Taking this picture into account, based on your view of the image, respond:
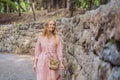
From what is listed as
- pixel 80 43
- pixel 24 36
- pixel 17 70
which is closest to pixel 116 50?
pixel 80 43

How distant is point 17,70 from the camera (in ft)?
44.3

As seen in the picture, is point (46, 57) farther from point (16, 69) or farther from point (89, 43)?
point (16, 69)

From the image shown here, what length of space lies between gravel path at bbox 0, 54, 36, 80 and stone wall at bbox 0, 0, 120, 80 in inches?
71.7

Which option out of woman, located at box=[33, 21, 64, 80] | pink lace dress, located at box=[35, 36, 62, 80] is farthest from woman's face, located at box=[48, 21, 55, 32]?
pink lace dress, located at box=[35, 36, 62, 80]

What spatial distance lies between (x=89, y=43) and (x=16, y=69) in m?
7.07

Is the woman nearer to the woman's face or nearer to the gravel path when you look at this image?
the woman's face

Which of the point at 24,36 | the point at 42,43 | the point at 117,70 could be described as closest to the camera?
the point at 117,70

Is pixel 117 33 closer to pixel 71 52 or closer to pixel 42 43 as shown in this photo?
pixel 42 43

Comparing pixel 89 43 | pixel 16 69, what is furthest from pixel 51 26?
pixel 16 69

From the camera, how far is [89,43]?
23.3 feet

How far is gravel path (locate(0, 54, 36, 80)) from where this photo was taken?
478 inches

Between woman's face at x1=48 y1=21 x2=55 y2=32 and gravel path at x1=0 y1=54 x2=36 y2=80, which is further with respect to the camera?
gravel path at x1=0 y1=54 x2=36 y2=80

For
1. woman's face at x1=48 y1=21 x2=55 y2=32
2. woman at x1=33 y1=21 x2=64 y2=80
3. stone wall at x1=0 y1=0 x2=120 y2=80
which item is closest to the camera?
stone wall at x1=0 y1=0 x2=120 y2=80

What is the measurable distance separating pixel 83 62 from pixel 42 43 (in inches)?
39.8
